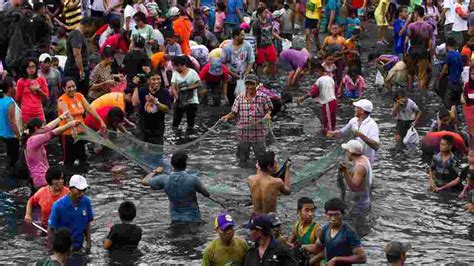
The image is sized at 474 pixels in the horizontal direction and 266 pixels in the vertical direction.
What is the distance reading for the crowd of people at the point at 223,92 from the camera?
14891 millimetres

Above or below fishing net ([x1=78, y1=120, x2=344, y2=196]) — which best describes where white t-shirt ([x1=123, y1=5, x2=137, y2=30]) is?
above

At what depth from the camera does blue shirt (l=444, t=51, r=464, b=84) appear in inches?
951

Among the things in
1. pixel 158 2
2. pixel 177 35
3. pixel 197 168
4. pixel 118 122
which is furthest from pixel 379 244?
pixel 158 2

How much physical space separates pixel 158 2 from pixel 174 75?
811 centimetres

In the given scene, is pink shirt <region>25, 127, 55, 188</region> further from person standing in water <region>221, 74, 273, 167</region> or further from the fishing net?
person standing in water <region>221, 74, 273, 167</region>

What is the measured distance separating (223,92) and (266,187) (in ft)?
32.4

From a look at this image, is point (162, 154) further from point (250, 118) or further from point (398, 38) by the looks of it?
point (398, 38)

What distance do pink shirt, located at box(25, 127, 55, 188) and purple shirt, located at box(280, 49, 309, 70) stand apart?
9015mm

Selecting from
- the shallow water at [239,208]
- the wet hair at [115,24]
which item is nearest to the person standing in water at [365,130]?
the shallow water at [239,208]

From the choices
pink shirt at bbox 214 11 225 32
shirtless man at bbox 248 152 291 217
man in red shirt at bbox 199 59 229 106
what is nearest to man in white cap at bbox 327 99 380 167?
shirtless man at bbox 248 152 291 217

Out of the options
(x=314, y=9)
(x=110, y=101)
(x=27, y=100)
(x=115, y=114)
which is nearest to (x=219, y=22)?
(x=314, y=9)

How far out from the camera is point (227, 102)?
25.3 metres

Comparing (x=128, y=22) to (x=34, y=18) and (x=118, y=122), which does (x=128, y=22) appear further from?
(x=118, y=122)

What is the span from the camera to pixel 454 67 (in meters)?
24.2
